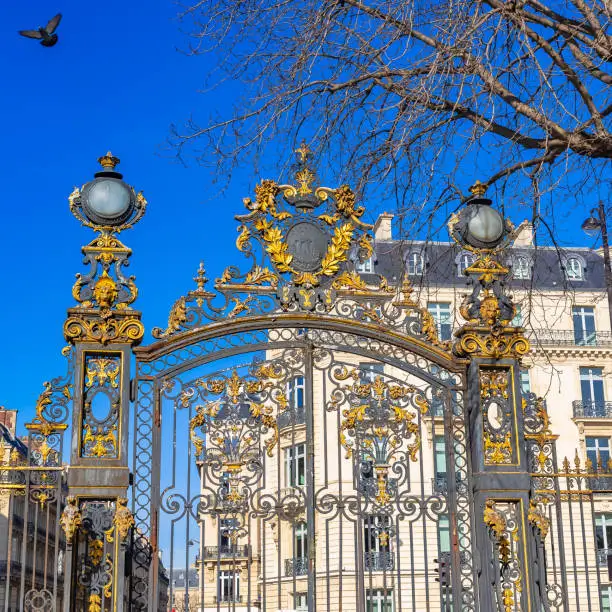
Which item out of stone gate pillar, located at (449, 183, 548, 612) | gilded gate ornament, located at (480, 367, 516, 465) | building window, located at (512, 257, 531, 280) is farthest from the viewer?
building window, located at (512, 257, 531, 280)

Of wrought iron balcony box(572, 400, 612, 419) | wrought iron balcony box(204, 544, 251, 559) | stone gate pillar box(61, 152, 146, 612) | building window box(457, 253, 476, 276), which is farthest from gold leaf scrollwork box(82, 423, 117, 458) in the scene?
wrought iron balcony box(572, 400, 612, 419)

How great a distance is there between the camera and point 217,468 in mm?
8820

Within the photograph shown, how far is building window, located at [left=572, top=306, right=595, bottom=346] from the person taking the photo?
3017 cm

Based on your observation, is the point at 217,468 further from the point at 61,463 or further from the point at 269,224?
the point at 269,224

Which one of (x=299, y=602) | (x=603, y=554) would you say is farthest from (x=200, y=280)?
Answer: (x=603, y=554)

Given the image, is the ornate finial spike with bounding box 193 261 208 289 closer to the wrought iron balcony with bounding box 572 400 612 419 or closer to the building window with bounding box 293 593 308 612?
the building window with bounding box 293 593 308 612

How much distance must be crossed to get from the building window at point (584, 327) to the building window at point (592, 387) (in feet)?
2.73

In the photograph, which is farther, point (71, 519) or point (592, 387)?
point (592, 387)

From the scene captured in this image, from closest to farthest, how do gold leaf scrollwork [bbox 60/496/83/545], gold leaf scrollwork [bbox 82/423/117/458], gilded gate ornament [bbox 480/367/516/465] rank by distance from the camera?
gold leaf scrollwork [bbox 60/496/83/545]
gold leaf scrollwork [bbox 82/423/117/458]
gilded gate ornament [bbox 480/367/516/465]

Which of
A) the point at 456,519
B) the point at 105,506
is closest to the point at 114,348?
the point at 105,506

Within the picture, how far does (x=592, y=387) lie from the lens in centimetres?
3009

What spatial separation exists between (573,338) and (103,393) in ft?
78.1

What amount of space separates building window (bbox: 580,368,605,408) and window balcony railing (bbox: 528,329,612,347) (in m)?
0.81

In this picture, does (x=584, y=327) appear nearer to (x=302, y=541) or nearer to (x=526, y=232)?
(x=526, y=232)
